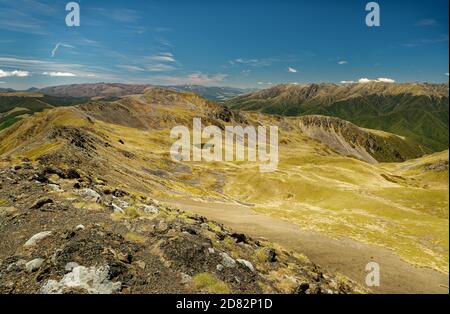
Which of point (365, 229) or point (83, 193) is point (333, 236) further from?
point (83, 193)

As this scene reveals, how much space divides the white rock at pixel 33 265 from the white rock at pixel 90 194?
13269 mm

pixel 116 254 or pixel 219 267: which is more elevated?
pixel 116 254

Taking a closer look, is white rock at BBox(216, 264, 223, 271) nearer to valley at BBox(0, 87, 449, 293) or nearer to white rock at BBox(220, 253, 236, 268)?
white rock at BBox(220, 253, 236, 268)

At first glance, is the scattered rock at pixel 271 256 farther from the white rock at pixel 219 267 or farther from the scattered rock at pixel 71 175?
the scattered rock at pixel 71 175

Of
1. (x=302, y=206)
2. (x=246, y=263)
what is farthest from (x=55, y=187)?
(x=302, y=206)

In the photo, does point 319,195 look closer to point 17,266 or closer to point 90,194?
point 90,194

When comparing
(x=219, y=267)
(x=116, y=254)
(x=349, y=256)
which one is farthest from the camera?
(x=349, y=256)

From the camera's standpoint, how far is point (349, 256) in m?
45.3

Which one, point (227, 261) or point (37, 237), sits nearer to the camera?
point (37, 237)

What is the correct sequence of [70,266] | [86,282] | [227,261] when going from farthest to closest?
[227,261] < [70,266] < [86,282]

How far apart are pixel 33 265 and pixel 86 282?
4.06 meters

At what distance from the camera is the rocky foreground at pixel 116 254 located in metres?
19.2

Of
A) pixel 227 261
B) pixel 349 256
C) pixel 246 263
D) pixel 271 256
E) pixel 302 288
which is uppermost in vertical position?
pixel 227 261

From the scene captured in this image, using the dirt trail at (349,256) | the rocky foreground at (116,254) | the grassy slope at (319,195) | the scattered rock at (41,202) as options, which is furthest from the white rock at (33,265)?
the grassy slope at (319,195)
